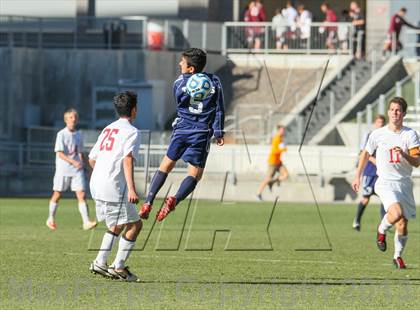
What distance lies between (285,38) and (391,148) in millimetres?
29397

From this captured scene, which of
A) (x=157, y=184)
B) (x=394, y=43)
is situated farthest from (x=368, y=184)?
(x=394, y=43)

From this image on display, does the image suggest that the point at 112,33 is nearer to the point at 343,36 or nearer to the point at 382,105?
the point at 343,36

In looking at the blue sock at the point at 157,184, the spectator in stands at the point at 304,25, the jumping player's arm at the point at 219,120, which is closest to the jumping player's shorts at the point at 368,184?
the blue sock at the point at 157,184

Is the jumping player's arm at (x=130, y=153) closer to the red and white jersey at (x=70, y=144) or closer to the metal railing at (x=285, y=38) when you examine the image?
the red and white jersey at (x=70, y=144)

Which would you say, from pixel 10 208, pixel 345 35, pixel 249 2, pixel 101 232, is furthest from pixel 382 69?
pixel 101 232

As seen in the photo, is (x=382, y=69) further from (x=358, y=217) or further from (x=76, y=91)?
(x=358, y=217)

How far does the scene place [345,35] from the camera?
45.3m

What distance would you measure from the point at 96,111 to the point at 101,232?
20340mm

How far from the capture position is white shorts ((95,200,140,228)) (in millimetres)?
14891

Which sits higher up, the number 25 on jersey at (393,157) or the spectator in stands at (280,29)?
the spectator in stands at (280,29)

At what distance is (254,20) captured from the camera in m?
46.7

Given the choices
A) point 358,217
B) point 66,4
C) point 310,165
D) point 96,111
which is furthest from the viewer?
point 66,4

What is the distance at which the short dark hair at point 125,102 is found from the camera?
14.7 meters

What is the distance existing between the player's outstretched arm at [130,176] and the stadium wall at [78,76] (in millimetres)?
28456
